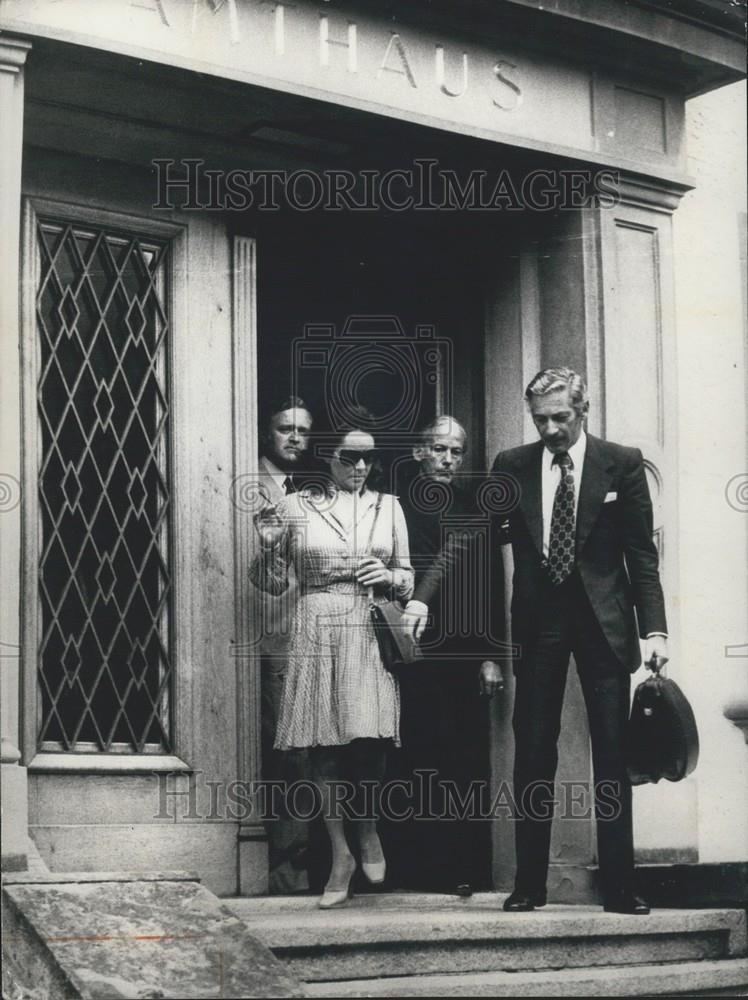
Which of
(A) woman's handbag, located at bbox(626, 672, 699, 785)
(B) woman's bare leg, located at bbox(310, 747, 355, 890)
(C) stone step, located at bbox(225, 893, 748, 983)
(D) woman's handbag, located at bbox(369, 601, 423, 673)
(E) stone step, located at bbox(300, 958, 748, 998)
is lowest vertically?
(E) stone step, located at bbox(300, 958, 748, 998)

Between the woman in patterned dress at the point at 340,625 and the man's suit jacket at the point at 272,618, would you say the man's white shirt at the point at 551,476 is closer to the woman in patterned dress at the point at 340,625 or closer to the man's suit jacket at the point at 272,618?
the woman in patterned dress at the point at 340,625

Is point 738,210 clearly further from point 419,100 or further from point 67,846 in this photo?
point 67,846

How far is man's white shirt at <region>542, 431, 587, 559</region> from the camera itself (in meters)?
8.55

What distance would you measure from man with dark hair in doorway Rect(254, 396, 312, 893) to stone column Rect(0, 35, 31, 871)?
70.6 inches

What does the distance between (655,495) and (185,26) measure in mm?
3234

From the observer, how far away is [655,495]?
9.45m

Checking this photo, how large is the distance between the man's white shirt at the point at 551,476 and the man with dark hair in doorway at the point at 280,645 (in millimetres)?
1138

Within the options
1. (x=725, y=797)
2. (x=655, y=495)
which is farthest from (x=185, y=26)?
(x=725, y=797)

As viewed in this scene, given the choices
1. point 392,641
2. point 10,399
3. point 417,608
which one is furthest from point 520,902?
point 10,399

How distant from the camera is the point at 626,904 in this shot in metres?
8.18

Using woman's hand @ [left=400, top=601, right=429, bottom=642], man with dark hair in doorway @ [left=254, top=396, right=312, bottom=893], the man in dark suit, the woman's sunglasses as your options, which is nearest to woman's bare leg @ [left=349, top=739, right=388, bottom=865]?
man with dark hair in doorway @ [left=254, top=396, right=312, bottom=893]

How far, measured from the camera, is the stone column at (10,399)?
22.9 feet

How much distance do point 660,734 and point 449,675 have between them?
1294 mm

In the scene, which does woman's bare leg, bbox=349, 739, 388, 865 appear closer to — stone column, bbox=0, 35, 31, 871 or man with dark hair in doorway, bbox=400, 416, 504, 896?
man with dark hair in doorway, bbox=400, 416, 504, 896
